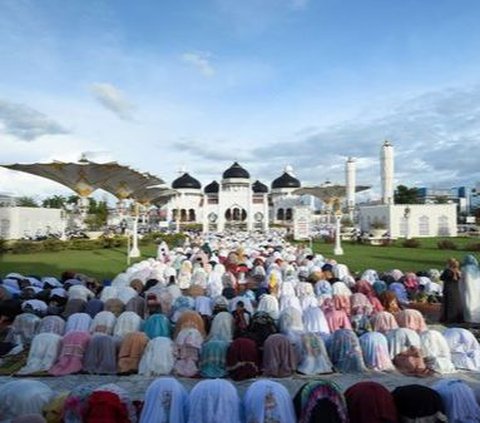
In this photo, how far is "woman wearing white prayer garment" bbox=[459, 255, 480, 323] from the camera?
325 inches

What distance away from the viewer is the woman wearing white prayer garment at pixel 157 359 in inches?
241

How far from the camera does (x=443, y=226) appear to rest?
3612cm

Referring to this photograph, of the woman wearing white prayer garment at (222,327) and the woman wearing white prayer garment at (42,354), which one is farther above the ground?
the woman wearing white prayer garment at (222,327)

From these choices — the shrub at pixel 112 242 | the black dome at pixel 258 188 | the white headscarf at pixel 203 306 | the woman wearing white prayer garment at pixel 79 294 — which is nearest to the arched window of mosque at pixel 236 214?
the black dome at pixel 258 188

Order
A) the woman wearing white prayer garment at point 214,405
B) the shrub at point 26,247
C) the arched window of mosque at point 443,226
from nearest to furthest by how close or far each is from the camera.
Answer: the woman wearing white prayer garment at point 214,405, the shrub at point 26,247, the arched window of mosque at point 443,226

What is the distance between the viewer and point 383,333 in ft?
22.5

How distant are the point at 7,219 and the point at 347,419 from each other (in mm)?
34341

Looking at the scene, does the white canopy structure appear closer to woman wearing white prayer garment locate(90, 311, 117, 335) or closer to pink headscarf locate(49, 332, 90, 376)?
woman wearing white prayer garment locate(90, 311, 117, 335)

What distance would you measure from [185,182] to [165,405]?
55.5 m

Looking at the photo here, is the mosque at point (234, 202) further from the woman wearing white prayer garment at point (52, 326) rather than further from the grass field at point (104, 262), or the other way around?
the woman wearing white prayer garment at point (52, 326)

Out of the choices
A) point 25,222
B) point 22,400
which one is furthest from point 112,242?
point 22,400

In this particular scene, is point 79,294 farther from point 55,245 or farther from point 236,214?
point 236,214

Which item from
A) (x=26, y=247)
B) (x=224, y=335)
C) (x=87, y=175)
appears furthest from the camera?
(x=87, y=175)

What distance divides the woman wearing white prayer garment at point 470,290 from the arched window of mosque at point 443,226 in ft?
96.9
